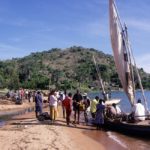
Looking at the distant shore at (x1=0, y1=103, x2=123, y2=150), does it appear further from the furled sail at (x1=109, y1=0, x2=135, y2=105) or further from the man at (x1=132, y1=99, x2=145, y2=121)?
the furled sail at (x1=109, y1=0, x2=135, y2=105)

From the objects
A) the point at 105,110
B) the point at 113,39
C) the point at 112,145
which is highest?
the point at 113,39

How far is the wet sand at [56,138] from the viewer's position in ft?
50.3

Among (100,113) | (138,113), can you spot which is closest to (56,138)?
(100,113)

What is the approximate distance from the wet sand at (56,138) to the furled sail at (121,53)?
3.76m

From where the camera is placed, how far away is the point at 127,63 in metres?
24.4

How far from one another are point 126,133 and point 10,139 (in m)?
7.57

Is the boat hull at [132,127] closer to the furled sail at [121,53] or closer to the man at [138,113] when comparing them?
the man at [138,113]

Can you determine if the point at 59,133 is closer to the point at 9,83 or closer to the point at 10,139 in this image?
the point at 10,139

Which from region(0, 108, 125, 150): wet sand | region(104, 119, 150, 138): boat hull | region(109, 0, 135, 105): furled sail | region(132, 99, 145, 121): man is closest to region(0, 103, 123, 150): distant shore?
region(0, 108, 125, 150): wet sand

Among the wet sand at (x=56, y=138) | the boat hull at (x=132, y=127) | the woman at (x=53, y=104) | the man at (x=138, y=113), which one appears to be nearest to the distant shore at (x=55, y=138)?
the wet sand at (x=56, y=138)

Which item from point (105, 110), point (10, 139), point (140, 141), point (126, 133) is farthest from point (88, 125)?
point (10, 139)

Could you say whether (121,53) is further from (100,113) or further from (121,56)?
(100,113)

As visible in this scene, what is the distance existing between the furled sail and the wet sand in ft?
12.3

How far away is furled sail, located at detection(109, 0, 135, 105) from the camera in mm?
24328
